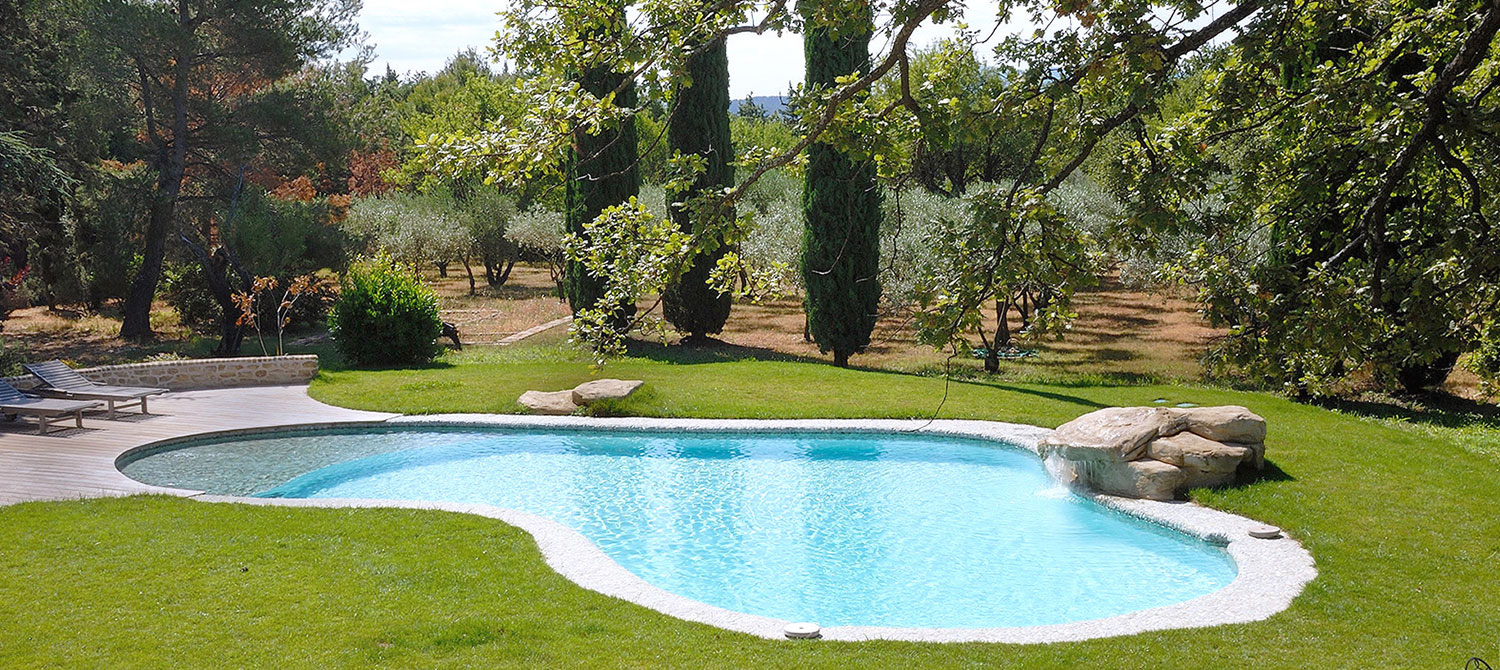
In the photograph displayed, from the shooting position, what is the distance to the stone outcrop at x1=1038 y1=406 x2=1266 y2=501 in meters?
11.7

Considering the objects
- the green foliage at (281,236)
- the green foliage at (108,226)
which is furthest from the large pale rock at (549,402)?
the green foliage at (108,226)

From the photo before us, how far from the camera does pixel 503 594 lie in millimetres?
8125

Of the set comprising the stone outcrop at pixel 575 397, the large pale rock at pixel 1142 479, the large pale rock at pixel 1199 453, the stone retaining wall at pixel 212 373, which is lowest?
the large pale rock at pixel 1142 479

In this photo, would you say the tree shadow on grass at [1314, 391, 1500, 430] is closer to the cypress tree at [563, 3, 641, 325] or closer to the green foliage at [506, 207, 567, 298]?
the cypress tree at [563, 3, 641, 325]

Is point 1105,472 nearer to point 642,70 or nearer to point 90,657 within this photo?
point 642,70

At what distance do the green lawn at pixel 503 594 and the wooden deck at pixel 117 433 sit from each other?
48.8 inches

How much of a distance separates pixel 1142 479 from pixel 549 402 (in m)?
9.28

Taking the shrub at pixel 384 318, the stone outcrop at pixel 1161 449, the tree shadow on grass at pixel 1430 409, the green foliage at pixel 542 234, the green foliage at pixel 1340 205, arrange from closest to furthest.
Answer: the green foliage at pixel 1340 205 < the stone outcrop at pixel 1161 449 < the tree shadow on grass at pixel 1430 409 < the shrub at pixel 384 318 < the green foliage at pixel 542 234

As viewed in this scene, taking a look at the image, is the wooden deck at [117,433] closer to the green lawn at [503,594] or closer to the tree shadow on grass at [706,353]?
the green lawn at [503,594]

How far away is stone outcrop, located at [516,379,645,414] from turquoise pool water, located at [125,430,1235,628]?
0.77 meters

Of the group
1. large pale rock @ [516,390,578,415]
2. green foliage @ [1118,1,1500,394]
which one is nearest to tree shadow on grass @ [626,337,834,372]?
large pale rock @ [516,390,578,415]

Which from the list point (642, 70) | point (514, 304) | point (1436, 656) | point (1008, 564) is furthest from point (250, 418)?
point (514, 304)

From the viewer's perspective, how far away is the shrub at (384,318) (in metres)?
20.2

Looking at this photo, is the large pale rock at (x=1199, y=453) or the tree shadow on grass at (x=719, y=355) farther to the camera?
the tree shadow on grass at (x=719, y=355)
